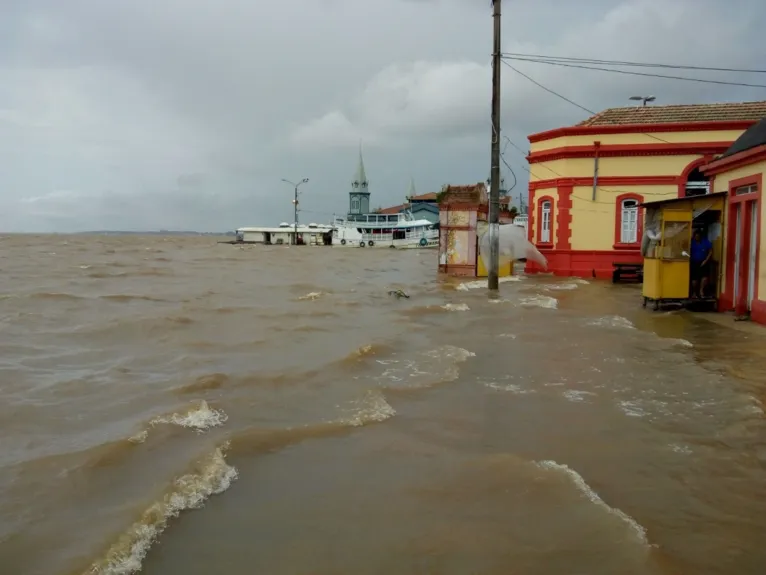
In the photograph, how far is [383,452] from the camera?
17.0ft

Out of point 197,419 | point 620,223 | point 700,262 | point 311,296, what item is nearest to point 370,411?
point 197,419

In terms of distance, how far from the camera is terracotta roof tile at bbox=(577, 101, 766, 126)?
22.6 m

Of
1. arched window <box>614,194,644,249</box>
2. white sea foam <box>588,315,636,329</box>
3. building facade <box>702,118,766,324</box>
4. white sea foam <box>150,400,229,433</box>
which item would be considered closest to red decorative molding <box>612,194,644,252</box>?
arched window <box>614,194,644,249</box>

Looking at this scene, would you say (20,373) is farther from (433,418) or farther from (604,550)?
(604,550)

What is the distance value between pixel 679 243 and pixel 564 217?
10305 mm

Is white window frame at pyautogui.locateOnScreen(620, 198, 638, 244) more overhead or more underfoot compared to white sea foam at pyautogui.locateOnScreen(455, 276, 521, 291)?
more overhead

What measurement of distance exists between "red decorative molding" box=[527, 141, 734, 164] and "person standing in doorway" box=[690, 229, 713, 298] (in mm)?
9724

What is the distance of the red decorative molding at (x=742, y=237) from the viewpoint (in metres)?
11.8

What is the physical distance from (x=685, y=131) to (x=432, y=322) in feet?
48.9

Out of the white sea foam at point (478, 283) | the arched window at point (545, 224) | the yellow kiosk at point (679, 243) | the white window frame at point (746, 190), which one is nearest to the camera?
the white window frame at point (746, 190)

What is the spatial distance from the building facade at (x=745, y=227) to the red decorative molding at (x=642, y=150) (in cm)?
916

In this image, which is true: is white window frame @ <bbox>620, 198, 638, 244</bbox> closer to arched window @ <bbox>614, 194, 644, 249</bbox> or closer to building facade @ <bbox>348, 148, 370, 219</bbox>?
arched window @ <bbox>614, 194, 644, 249</bbox>

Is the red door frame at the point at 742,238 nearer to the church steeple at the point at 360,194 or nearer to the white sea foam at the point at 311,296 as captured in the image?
the white sea foam at the point at 311,296

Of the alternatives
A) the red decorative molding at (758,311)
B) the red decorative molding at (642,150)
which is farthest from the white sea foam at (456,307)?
the red decorative molding at (642,150)
